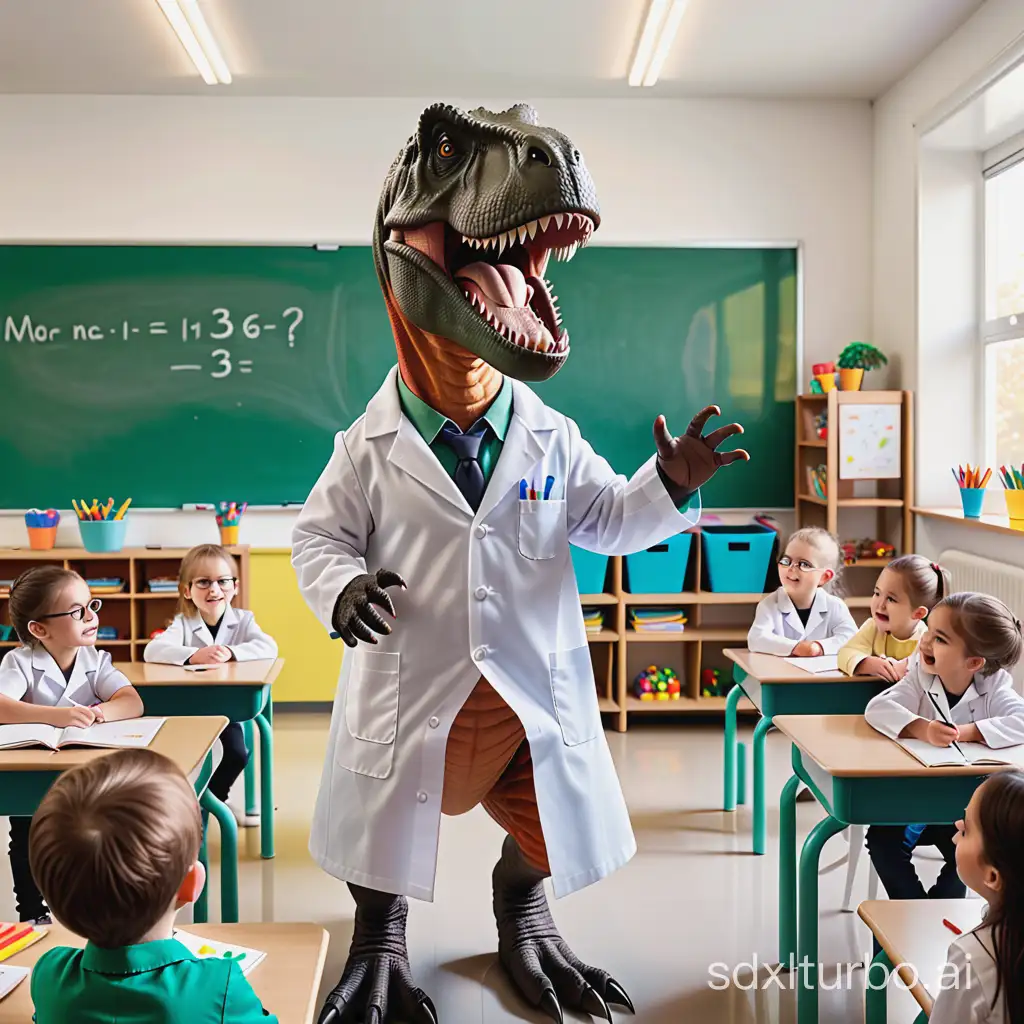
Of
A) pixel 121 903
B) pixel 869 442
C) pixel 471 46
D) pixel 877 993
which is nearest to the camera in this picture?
pixel 121 903

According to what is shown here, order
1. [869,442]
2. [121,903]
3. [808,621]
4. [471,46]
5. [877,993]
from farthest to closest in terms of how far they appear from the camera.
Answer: [869,442], [471,46], [808,621], [877,993], [121,903]

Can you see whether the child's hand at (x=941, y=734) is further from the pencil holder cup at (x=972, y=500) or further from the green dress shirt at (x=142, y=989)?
the pencil holder cup at (x=972, y=500)

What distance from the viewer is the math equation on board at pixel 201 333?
495cm

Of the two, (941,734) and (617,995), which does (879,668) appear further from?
(617,995)

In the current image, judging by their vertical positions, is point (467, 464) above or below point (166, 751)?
above

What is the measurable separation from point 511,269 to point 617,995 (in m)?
1.60

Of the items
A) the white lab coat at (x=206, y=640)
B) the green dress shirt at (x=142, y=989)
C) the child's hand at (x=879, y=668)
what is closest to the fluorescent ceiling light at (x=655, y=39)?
the child's hand at (x=879, y=668)

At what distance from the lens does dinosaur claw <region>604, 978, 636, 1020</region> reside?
2.31 meters

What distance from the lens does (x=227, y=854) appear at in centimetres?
236

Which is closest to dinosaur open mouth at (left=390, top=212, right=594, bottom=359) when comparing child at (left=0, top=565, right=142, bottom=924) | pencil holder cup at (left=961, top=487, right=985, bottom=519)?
child at (left=0, top=565, right=142, bottom=924)

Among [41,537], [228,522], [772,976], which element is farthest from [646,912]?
[41,537]

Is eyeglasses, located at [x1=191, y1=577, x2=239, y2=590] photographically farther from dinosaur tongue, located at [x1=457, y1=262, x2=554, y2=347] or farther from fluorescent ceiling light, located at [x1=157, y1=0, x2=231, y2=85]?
fluorescent ceiling light, located at [x1=157, y1=0, x2=231, y2=85]

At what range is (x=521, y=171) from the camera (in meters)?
1.68

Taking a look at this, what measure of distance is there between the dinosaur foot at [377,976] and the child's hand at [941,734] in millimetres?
1205
